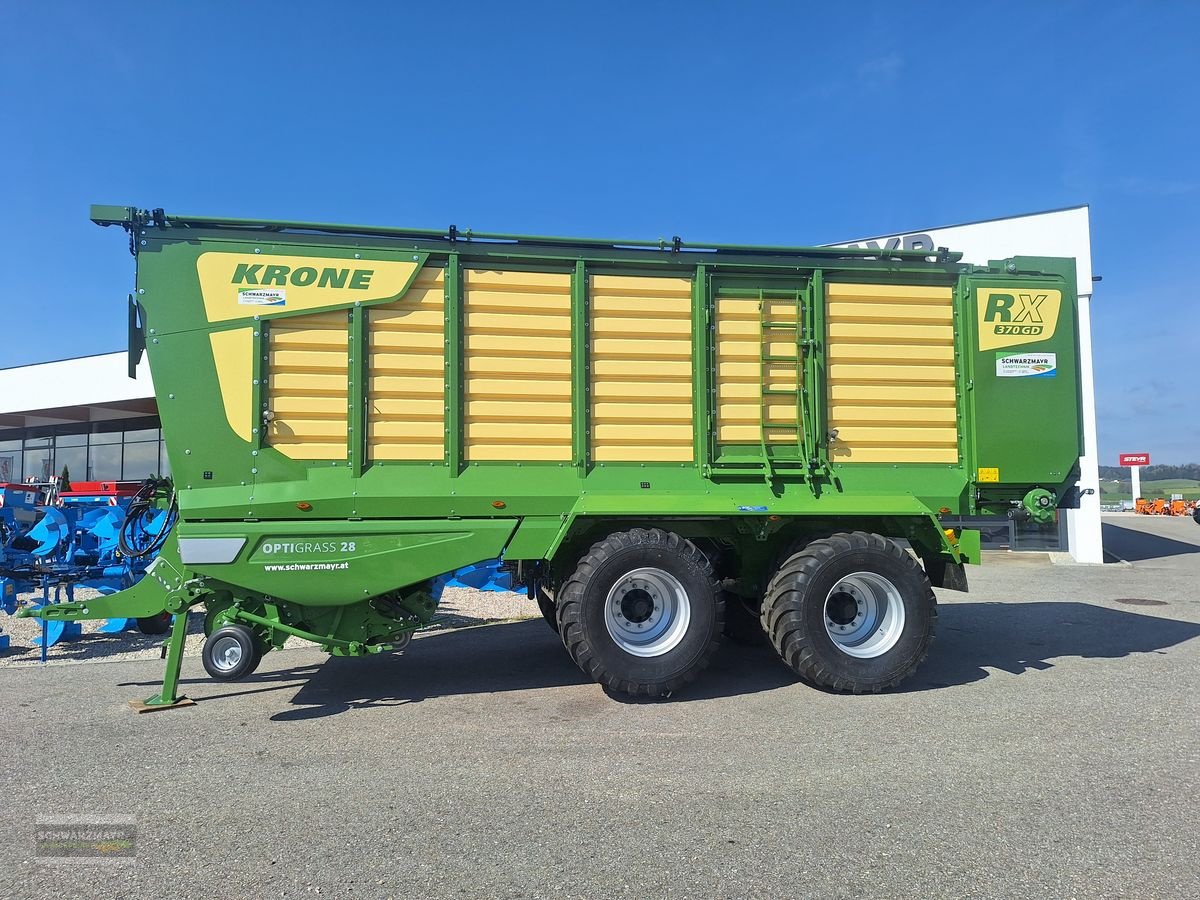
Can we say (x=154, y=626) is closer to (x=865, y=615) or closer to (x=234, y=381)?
(x=234, y=381)

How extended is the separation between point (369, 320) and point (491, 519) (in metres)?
1.74

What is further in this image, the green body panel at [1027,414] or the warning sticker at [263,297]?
the green body panel at [1027,414]

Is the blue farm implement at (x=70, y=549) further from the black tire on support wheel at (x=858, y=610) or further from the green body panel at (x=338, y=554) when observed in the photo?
the black tire on support wheel at (x=858, y=610)

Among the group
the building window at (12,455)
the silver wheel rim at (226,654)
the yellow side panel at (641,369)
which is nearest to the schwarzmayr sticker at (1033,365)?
the yellow side panel at (641,369)

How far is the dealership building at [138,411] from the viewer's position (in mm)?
15133

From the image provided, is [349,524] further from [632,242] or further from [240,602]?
[632,242]

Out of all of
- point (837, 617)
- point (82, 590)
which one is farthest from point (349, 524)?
point (82, 590)

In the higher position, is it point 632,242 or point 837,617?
point 632,242

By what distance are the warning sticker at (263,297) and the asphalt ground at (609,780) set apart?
115 inches

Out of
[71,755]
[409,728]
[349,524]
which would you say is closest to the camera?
[71,755]

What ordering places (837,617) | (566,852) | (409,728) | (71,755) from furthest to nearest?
(837,617)
(409,728)
(71,755)
(566,852)

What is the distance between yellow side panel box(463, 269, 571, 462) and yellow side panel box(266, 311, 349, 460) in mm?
907

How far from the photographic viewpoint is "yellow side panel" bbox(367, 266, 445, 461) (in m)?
5.32

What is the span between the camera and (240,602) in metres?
5.30
